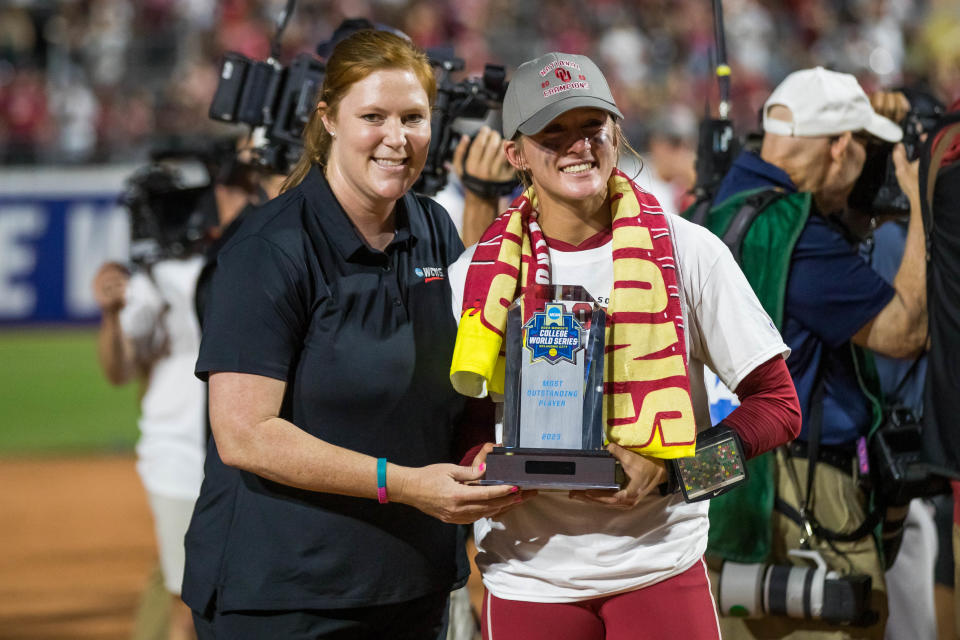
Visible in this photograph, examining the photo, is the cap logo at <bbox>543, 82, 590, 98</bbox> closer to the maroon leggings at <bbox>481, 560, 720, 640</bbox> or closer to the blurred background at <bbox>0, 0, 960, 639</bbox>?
the maroon leggings at <bbox>481, 560, 720, 640</bbox>

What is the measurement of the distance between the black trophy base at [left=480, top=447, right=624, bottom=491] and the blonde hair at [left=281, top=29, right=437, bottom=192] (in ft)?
3.02

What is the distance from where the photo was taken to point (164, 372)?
5.03 metres

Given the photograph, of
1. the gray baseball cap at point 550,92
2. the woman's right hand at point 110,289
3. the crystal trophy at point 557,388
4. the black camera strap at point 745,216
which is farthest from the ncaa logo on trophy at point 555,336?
the woman's right hand at point 110,289

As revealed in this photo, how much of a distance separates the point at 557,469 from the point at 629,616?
1.36ft

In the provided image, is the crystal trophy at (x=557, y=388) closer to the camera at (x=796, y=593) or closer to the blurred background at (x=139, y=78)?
the camera at (x=796, y=593)

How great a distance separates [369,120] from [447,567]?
3.36 feet

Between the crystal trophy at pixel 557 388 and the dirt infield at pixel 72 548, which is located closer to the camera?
the crystal trophy at pixel 557 388

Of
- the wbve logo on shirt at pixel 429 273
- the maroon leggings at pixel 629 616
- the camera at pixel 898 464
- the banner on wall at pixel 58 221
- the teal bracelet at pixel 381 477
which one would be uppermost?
the wbve logo on shirt at pixel 429 273

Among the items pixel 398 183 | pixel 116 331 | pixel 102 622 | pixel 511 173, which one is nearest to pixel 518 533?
pixel 398 183

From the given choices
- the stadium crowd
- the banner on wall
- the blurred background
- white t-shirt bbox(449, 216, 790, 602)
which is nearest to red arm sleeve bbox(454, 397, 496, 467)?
white t-shirt bbox(449, 216, 790, 602)

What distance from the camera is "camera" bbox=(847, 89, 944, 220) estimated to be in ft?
12.1

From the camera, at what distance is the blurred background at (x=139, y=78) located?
12.8m

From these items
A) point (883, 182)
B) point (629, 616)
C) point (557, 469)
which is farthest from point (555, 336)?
point (883, 182)

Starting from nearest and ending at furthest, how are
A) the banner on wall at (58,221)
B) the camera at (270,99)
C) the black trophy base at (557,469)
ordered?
the black trophy base at (557,469) → the camera at (270,99) → the banner on wall at (58,221)
